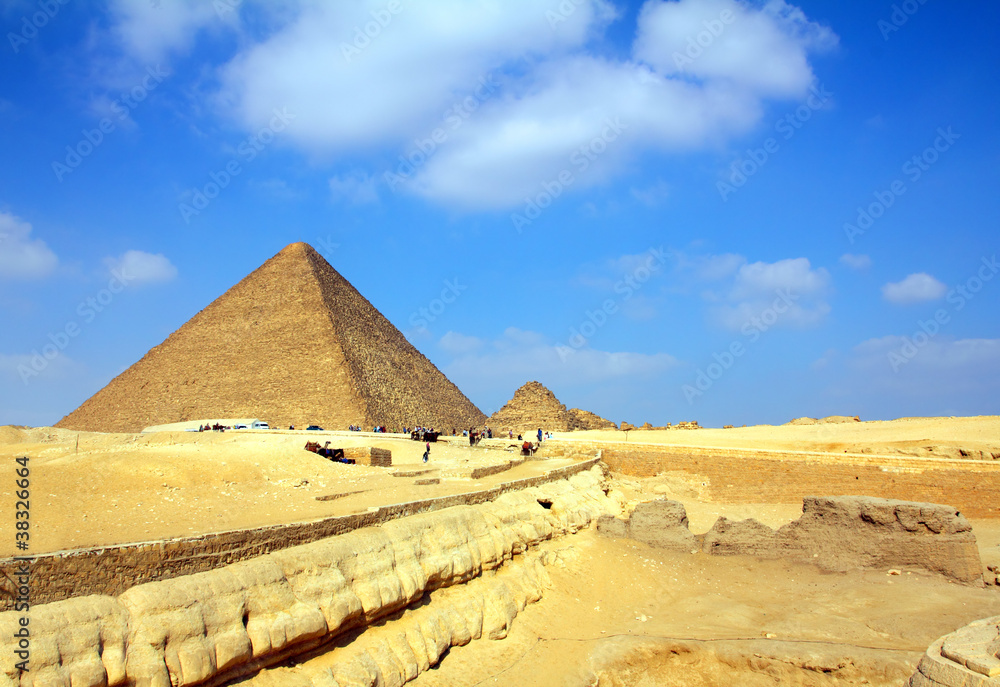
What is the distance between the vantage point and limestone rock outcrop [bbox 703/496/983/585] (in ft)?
32.9

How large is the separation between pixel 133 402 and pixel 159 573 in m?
61.0

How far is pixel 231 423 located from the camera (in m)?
40.2

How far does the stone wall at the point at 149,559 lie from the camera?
16.3 ft

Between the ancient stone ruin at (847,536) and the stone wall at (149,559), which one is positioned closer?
the stone wall at (149,559)

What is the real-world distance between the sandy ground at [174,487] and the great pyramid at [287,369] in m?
32.1

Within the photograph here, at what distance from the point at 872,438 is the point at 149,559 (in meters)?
27.4

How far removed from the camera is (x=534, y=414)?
37688 millimetres

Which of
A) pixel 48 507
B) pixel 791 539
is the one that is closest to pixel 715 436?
pixel 791 539

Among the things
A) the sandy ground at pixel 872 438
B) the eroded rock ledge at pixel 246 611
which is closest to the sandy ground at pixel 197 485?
the sandy ground at pixel 872 438

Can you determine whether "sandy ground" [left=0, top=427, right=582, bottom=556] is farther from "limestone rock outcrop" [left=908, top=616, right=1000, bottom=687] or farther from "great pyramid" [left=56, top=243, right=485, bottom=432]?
"great pyramid" [left=56, top=243, right=485, bottom=432]

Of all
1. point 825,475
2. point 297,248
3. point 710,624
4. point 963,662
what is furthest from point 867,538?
point 297,248

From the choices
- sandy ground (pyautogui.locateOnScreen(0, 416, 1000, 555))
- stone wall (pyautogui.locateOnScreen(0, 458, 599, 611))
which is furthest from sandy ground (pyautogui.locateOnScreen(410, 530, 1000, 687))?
sandy ground (pyautogui.locateOnScreen(0, 416, 1000, 555))

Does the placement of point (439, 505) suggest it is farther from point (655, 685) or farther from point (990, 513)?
point (990, 513)

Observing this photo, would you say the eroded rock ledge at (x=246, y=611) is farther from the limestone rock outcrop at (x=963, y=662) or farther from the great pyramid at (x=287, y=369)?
the great pyramid at (x=287, y=369)
